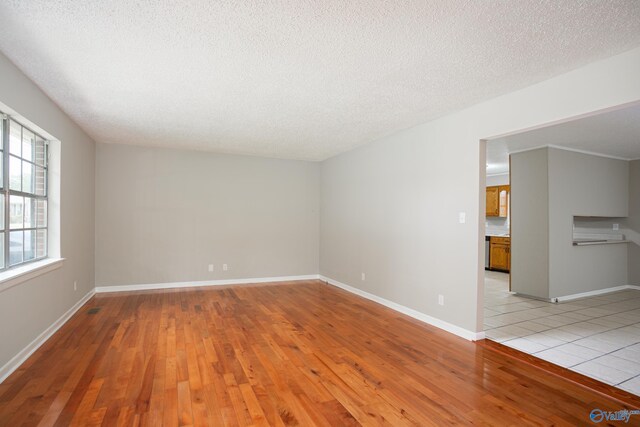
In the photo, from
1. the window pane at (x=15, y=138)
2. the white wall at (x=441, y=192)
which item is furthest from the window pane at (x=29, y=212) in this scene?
the white wall at (x=441, y=192)

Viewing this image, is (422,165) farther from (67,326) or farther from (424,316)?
(67,326)

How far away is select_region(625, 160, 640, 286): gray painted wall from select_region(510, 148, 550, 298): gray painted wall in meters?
2.65

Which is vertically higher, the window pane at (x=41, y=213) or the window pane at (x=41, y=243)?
the window pane at (x=41, y=213)

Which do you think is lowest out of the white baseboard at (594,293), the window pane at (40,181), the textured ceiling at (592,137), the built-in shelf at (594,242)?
the white baseboard at (594,293)

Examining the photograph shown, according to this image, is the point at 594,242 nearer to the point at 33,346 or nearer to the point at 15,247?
the point at 33,346

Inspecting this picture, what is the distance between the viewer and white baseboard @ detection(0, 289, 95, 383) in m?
2.60

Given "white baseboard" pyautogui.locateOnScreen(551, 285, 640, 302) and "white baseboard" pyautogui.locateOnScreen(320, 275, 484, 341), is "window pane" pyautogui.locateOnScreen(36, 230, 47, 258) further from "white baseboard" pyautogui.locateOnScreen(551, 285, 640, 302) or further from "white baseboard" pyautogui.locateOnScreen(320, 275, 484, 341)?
"white baseboard" pyautogui.locateOnScreen(551, 285, 640, 302)

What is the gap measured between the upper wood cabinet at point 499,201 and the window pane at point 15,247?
8.97m

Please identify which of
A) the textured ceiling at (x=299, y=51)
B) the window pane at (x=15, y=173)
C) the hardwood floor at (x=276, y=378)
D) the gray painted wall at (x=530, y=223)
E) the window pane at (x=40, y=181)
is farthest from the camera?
the gray painted wall at (x=530, y=223)

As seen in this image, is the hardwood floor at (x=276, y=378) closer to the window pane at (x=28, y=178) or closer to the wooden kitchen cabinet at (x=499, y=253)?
the window pane at (x=28, y=178)

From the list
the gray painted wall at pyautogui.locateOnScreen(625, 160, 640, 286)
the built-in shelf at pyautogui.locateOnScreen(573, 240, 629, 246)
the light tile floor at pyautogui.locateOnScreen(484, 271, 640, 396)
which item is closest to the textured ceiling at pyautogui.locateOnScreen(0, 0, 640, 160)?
the light tile floor at pyautogui.locateOnScreen(484, 271, 640, 396)

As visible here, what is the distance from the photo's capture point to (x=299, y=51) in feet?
8.16

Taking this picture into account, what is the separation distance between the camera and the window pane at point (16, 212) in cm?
300

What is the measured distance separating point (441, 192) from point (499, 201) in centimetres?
539
